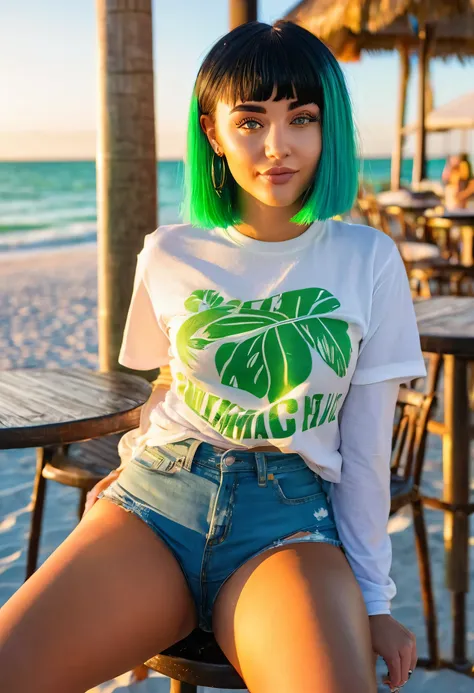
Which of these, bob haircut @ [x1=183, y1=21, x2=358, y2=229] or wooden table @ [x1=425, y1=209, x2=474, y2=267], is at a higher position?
bob haircut @ [x1=183, y1=21, x2=358, y2=229]

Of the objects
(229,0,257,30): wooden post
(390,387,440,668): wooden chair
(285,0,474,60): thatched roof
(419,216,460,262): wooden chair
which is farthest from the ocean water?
(390,387,440,668): wooden chair

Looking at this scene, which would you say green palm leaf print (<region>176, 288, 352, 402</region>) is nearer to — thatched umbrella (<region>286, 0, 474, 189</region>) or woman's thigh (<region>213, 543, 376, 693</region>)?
woman's thigh (<region>213, 543, 376, 693</region>)

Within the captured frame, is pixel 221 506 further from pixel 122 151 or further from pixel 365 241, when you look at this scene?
pixel 122 151

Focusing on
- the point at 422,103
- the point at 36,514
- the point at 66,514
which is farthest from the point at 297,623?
the point at 422,103

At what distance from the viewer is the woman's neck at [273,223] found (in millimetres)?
1613

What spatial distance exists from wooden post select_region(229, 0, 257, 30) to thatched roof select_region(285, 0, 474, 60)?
337 cm

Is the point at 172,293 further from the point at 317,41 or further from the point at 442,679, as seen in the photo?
the point at 442,679

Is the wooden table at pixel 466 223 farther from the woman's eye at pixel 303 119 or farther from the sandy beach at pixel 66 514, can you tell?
the woman's eye at pixel 303 119

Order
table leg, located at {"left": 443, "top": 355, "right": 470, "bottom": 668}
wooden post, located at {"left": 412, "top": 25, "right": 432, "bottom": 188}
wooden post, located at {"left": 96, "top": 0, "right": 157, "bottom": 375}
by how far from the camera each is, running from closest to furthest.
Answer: wooden post, located at {"left": 96, "top": 0, "right": 157, "bottom": 375} < table leg, located at {"left": 443, "top": 355, "right": 470, "bottom": 668} < wooden post, located at {"left": 412, "top": 25, "right": 432, "bottom": 188}

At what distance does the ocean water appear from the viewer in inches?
956

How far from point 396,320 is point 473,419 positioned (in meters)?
3.48

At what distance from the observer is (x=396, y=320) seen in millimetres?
1492

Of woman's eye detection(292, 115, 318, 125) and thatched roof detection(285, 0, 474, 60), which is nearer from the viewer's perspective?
woman's eye detection(292, 115, 318, 125)

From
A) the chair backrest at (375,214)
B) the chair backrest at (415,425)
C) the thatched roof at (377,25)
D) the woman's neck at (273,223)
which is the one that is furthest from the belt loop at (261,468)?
the chair backrest at (375,214)
